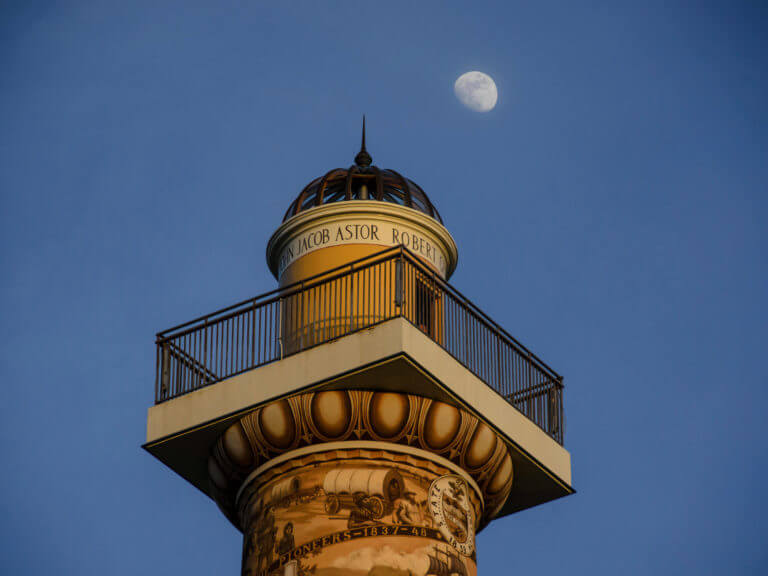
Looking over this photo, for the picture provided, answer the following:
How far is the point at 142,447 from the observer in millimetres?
28750

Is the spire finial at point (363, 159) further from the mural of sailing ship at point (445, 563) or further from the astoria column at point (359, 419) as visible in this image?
the mural of sailing ship at point (445, 563)

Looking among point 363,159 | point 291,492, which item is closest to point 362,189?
point 363,159

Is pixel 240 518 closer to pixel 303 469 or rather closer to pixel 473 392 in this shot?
pixel 303 469

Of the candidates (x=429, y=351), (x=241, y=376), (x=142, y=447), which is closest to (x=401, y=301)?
(x=429, y=351)

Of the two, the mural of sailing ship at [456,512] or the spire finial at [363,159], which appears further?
the spire finial at [363,159]

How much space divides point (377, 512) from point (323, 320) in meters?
3.21

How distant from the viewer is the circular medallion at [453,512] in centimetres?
2767

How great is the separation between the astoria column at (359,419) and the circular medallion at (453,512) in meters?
0.02

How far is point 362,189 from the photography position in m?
31.3

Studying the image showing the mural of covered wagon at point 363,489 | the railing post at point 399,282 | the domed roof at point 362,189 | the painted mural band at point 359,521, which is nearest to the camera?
the painted mural band at point 359,521

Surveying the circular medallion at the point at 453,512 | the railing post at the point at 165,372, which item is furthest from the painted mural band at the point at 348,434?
the railing post at the point at 165,372

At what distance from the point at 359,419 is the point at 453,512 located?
6.30ft

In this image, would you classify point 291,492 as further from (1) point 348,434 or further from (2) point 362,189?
(2) point 362,189

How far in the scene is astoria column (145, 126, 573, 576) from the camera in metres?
27.2
